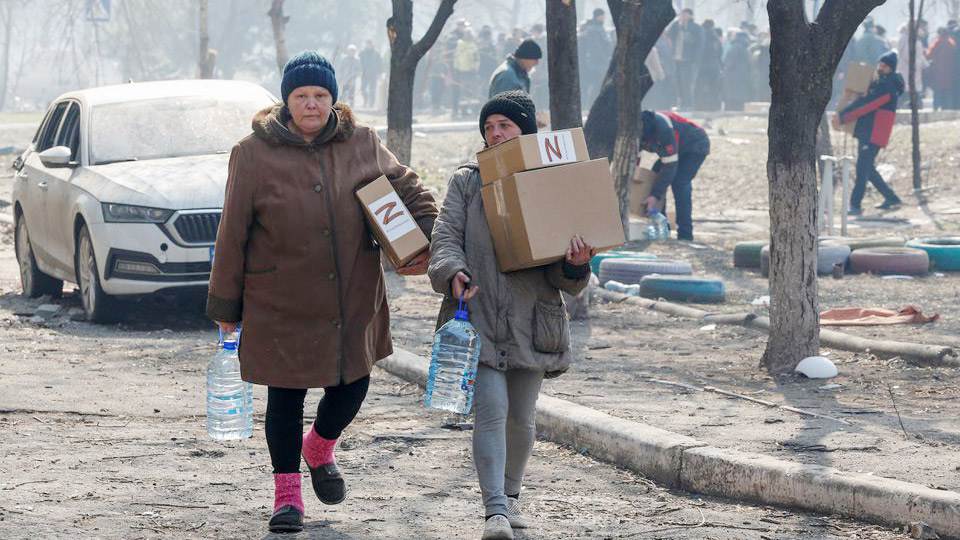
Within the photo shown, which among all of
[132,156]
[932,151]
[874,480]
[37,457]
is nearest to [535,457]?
[874,480]

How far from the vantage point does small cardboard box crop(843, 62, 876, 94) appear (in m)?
20.1

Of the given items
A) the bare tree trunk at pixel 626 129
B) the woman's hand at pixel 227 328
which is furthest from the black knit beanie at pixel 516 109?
the bare tree trunk at pixel 626 129

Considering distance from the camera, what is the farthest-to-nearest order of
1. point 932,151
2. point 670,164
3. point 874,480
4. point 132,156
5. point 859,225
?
point 932,151, point 859,225, point 670,164, point 132,156, point 874,480

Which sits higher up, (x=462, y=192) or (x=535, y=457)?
(x=462, y=192)

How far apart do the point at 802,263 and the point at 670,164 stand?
8.02 metres

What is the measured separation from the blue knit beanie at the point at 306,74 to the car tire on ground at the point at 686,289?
7.36 m

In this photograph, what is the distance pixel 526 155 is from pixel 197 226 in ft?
18.4

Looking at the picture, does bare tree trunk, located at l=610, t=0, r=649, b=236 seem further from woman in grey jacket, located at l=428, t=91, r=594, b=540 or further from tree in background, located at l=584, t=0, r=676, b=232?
woman in grey jacket, located at l=428, t=91, r=594, b=540

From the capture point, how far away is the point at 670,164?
655 inches

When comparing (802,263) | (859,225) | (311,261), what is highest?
(311,261)

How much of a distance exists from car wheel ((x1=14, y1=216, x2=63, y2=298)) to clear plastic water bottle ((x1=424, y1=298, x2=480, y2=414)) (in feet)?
25.5

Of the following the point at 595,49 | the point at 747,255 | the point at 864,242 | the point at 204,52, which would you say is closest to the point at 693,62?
the point at 595,49

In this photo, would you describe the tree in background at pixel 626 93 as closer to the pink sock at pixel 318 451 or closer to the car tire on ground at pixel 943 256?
the car tire on ground at pixel 943 256

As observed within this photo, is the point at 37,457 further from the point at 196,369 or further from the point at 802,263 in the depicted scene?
the point at 802,263
